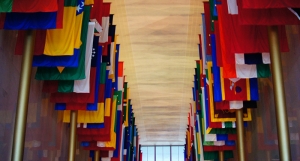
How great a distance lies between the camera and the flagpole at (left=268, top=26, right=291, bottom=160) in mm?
9871

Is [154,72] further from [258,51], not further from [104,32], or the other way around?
[258,51]

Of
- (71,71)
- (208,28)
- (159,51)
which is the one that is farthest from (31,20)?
(159,51)

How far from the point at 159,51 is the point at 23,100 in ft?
53.9

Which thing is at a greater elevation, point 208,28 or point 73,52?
point 208,28

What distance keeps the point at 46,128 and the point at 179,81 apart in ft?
52.4

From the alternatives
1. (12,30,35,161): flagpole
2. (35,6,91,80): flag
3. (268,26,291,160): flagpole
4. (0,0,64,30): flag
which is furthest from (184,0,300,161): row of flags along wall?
(12,30,35,161): flagpole

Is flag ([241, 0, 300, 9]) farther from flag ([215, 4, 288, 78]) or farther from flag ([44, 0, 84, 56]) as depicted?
flag ([44, 0, 84, 56])

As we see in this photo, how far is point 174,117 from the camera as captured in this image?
136 feet

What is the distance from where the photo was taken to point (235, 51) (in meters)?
11.0

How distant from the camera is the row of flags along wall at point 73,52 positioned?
10180mm

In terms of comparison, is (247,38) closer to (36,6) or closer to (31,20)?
(36,6)

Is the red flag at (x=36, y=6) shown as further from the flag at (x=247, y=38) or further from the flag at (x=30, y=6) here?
the flag at (x=247, y=38)

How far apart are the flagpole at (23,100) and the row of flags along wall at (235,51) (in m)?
4.92

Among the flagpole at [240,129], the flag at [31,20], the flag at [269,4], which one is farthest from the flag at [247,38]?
the flagpole at [240,129]
